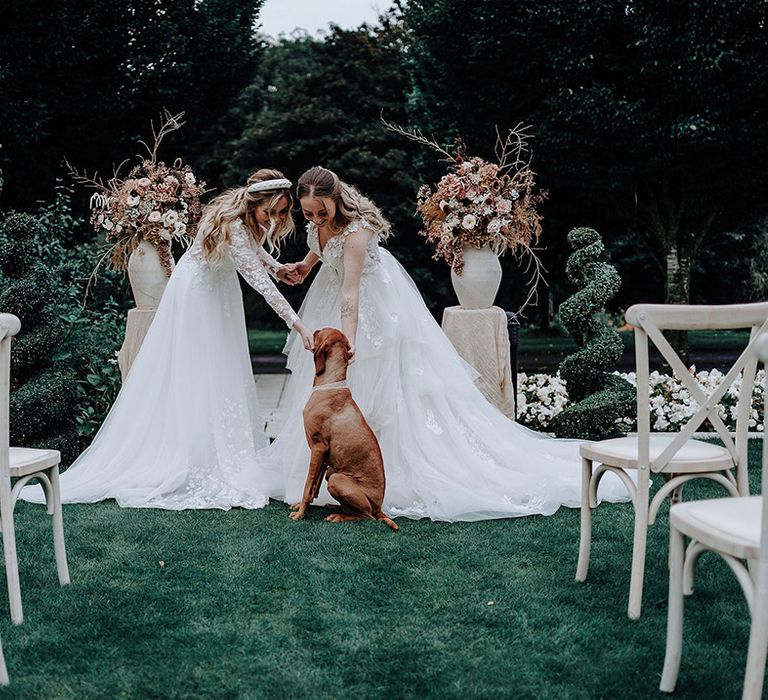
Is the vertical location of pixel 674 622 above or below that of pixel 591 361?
below

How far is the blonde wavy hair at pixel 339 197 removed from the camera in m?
5.47

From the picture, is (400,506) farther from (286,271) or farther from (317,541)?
(286,271)

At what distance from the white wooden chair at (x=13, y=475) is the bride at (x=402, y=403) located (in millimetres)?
1777

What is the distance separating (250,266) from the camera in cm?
585

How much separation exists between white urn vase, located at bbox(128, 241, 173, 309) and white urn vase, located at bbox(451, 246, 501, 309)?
103 inches

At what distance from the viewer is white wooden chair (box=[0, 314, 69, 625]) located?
3.46m

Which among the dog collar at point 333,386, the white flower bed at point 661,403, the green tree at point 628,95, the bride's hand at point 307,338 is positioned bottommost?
the white flower bed at point 661,403

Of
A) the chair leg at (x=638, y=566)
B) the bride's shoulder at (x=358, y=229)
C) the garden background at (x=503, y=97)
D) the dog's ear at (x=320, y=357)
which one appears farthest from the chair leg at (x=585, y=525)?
the garden background at (x=503, y=97)

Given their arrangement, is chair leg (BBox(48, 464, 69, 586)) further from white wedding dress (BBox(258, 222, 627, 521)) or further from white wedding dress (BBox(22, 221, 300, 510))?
white wedding dress (BBox(258, 222, 627, 521))

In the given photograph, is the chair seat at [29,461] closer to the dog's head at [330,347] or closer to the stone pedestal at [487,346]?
the dog's head at [330,347]

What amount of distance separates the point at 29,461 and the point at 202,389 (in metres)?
2.30

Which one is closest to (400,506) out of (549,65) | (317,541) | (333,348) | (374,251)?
(317,541)

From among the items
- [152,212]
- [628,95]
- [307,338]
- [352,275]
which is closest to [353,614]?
[307,338]

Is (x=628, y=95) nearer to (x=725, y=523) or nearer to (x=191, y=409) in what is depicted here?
(x=191, y=409)
